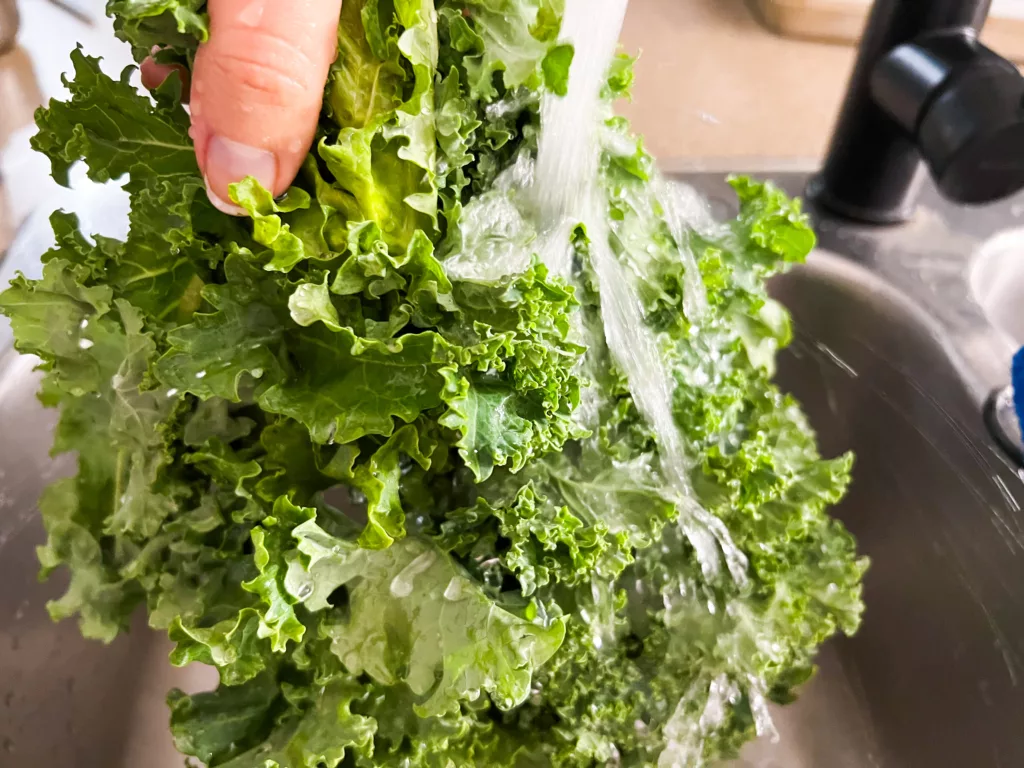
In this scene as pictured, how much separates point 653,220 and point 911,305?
1.61 ft

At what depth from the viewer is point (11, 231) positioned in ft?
3.69

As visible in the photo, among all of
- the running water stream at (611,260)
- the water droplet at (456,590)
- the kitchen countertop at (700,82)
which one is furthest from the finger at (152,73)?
the kitchen countertop at (700,82)

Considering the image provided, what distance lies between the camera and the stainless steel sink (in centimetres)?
88

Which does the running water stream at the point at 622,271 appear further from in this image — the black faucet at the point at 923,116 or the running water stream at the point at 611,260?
the black faucet at the point at 923,116

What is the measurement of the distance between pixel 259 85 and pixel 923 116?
2.54 feet

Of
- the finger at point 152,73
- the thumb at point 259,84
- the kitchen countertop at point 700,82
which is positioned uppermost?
the thumb at point 259,84

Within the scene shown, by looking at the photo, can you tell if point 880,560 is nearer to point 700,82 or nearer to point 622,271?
point 622,271

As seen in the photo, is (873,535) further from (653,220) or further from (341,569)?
(341,569)

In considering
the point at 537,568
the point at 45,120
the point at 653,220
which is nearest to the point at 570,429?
the point at 537,568

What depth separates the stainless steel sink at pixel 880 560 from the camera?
88cm

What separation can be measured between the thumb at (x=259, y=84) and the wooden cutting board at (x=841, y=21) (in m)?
1.26

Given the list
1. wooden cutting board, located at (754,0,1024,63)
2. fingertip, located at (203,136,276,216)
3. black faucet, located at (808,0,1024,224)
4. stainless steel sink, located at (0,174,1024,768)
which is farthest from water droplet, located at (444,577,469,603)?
wooden cutting board, located at (754,0,1024,63)

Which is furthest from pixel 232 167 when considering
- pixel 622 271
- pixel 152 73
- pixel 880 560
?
pixel 880 560

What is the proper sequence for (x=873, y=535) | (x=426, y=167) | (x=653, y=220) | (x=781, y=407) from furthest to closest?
(x=873, y=535) < (x=781, y=407) < (x=653, y=220) < (x=426, y=167)
